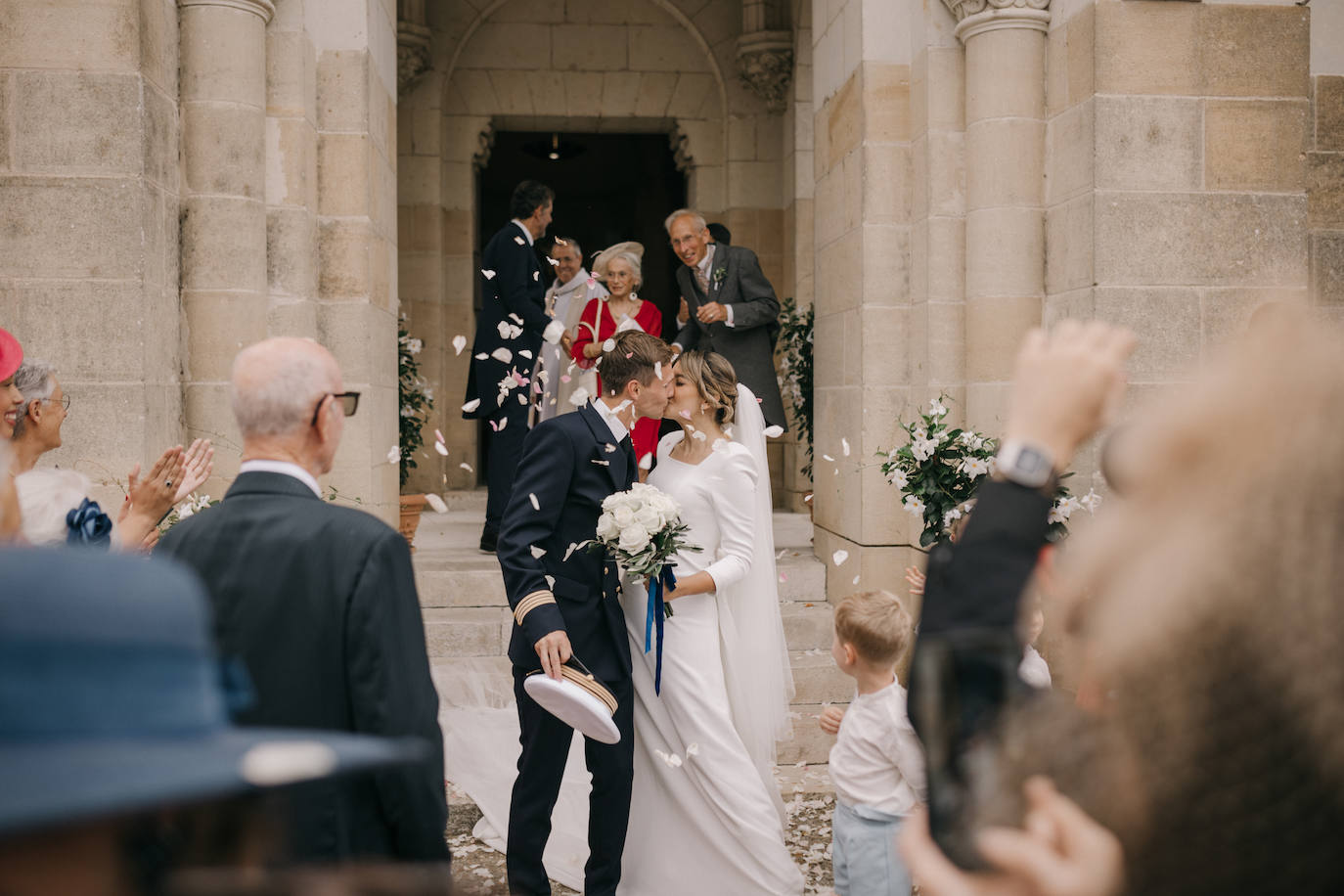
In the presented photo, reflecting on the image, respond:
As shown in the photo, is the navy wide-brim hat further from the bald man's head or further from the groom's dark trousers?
the groom's dark trousers

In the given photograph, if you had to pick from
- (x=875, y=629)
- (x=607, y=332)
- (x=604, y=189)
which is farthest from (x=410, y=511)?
(x=604, y=189)

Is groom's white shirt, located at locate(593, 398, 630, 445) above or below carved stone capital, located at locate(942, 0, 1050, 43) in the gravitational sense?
below

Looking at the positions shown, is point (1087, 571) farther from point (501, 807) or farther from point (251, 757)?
A: point (501, 807)

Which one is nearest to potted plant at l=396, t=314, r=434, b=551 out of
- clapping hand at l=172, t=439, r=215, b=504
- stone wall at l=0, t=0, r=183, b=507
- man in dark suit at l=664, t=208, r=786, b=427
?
man in dark suit at l=664, t=208, r=786, b=427

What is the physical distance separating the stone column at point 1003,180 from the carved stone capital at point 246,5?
3204 millimetres

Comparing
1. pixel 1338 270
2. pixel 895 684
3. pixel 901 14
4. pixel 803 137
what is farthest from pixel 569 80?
pixel 895 684

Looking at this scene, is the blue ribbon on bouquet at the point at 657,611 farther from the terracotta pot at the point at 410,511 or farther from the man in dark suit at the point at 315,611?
the terracotta pot at the point at 410,511

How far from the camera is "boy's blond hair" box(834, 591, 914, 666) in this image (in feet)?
9.46

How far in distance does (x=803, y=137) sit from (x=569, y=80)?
2144 mm

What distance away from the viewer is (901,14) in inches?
217

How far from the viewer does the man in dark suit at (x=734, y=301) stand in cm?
641

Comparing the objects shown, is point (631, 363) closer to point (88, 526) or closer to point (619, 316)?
point (88, 526)

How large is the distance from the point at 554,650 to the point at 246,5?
3472 millimetres

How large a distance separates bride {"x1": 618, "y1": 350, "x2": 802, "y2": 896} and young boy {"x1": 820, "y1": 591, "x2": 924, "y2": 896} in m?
0.95
